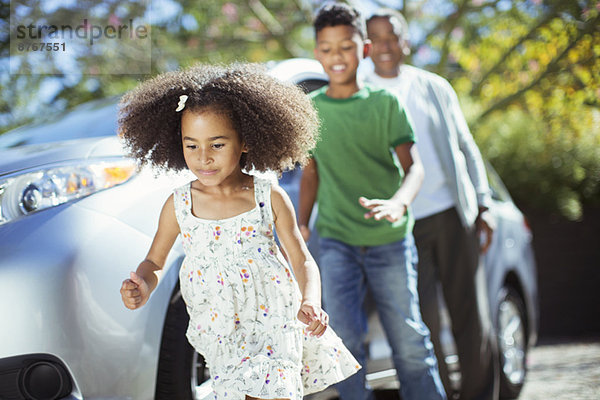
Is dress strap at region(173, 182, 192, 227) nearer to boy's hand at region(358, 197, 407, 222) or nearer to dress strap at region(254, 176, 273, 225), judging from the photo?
dress strap at region(254, 176, 273, 225)

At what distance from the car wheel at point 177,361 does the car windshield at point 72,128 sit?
0.99 meters

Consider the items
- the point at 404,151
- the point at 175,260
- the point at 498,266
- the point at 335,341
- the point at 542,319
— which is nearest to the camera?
the point at 335,341

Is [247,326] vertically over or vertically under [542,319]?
over

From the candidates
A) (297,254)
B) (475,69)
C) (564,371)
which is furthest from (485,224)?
(475,69)

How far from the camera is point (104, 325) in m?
2.22

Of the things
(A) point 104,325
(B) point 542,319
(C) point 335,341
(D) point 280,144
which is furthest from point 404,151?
(B) point 542,319

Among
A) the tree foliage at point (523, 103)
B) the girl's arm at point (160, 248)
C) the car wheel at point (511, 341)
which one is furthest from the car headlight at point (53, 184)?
the tree foliage at point (523, 103)

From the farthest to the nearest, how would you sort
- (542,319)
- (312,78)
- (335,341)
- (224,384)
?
1. (542,319)
2. (312,78)
3. (335,341)
4. (224,384)

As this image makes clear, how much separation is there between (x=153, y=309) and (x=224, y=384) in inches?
16.5

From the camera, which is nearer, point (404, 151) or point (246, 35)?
point (404, 151)

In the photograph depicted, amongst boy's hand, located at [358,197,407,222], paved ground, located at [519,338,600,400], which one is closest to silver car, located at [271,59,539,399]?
paved ground, located at [519,338,600,400]

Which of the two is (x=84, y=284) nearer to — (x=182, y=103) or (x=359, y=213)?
(x=182, y=103)

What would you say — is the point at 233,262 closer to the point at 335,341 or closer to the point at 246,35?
the point at 335,341

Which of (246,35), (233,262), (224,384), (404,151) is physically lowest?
(224,384)
